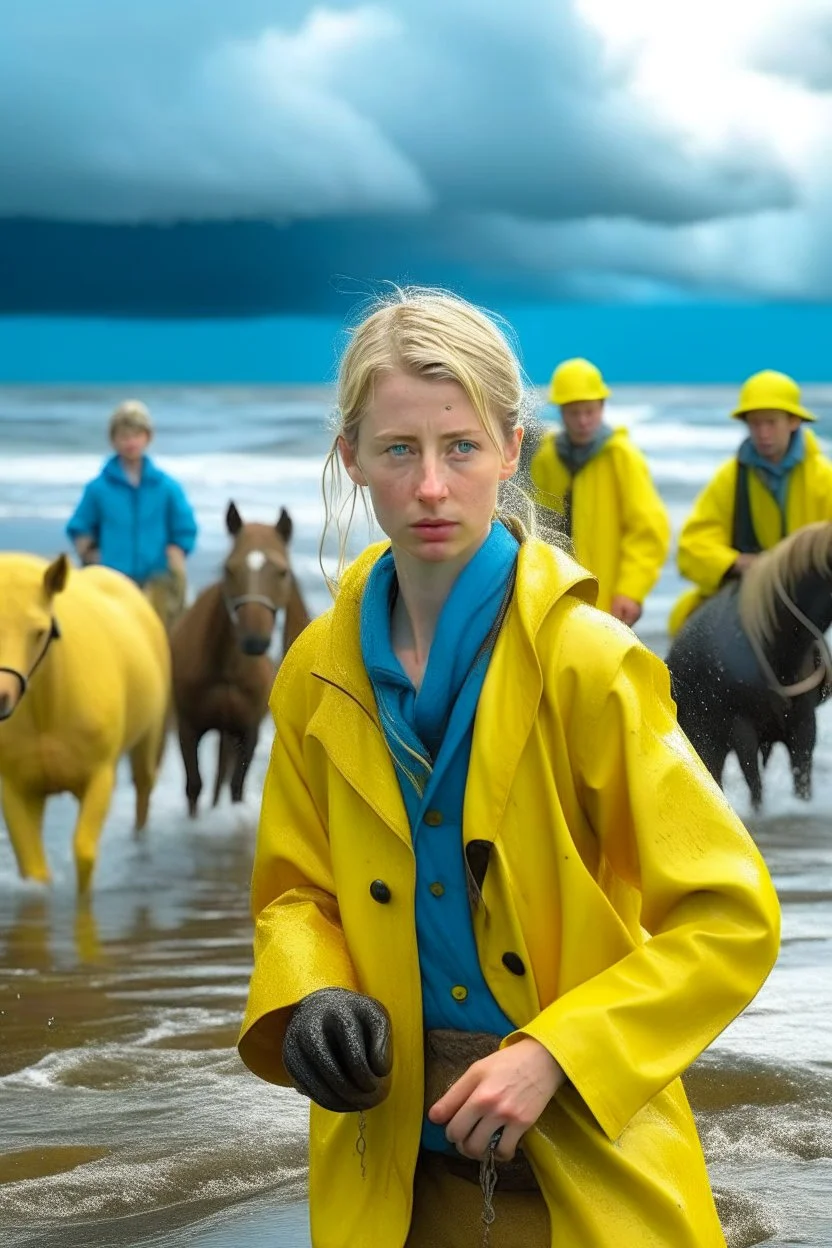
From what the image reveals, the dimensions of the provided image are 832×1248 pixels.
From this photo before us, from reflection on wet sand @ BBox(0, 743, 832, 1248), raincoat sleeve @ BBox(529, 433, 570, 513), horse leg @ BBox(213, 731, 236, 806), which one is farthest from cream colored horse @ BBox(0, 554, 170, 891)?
raincoat sleeve @ BBox(529, 433, 570, 513)

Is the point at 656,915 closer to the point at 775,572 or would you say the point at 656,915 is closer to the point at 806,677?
the point at 775,572

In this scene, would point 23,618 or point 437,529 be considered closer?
point 437,529

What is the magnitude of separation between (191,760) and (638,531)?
2.69m

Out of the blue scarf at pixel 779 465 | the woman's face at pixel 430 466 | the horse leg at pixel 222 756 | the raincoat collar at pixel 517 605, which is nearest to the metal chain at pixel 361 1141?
the raincoat collar at pixel 517 605

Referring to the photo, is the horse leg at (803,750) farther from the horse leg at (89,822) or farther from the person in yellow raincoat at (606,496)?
the horse leg at (89,822)

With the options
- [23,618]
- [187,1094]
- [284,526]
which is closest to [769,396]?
[284,526]

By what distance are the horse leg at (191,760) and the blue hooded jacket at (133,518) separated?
128 centimetres

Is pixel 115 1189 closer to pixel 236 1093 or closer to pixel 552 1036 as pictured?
pixel 236 1093

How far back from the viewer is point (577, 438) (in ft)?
35.0

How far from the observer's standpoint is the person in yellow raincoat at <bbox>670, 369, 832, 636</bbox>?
10133 millimetres

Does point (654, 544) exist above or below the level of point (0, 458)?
below

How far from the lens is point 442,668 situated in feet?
7.91

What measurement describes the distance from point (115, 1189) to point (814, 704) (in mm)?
6016

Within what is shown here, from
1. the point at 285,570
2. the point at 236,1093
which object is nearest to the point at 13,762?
the point at 285,570
